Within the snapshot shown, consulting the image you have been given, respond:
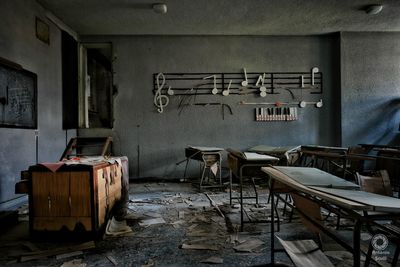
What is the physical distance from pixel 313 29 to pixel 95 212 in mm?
5631

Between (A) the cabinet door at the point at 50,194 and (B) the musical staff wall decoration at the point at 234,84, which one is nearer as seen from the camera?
(A) the cabinet door at the point at 50,194

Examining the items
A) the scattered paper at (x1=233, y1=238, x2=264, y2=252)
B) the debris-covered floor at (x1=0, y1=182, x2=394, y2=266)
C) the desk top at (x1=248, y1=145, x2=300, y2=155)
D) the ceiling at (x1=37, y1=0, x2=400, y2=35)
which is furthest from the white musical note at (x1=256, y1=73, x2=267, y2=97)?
the scattered paper at (x1=233, y1=238, x2=264, y2=252)

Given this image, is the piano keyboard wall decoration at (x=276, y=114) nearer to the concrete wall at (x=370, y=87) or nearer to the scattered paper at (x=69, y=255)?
the concrete wall at (x=370, y=87)

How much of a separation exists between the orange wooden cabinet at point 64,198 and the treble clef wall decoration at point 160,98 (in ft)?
12.4

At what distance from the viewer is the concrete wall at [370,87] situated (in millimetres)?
6566

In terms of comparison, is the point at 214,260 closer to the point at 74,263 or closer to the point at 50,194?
the point at 74,263

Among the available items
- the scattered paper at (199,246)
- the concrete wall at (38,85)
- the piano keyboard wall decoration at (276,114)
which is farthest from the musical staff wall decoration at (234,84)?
the scattered paper at (199,246)

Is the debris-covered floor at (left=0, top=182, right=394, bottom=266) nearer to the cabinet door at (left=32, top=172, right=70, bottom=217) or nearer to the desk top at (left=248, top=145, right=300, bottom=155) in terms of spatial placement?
the cabinet door at (left=32, top=172, right=70, bottom=217)

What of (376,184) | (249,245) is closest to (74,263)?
(249,245)

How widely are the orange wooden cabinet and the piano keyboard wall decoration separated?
451cm

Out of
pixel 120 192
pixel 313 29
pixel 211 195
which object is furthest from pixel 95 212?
pixel 313 29

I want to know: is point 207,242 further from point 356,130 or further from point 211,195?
point 356,130

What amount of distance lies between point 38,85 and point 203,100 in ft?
10.6

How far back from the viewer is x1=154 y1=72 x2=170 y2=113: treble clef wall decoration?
6578 mm
